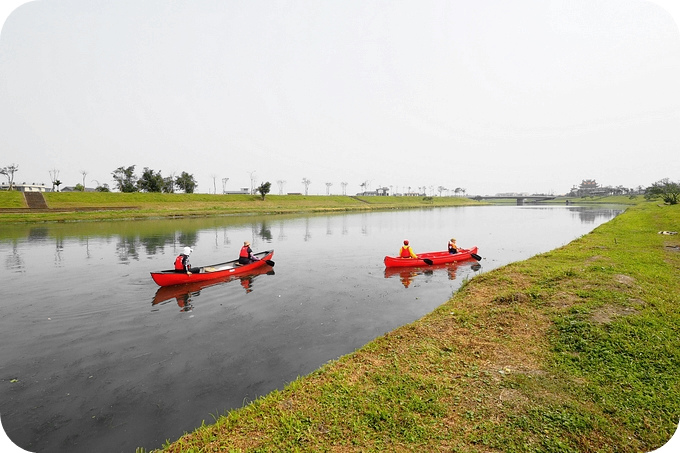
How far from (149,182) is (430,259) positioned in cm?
9867

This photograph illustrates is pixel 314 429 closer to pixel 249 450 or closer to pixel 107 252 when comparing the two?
pixel 249 450

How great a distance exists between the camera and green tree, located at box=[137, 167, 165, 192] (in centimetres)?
9612

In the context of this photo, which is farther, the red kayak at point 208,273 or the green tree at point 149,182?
the green tree at point 149,182

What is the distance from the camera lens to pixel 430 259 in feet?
72.7

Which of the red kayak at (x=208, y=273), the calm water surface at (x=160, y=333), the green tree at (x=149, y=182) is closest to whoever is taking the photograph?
the calm water surface at (x=160, y=333)

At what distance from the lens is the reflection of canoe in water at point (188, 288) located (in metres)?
16.0

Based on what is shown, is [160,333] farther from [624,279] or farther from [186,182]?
[186,182]

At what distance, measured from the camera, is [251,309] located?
14.4 metres

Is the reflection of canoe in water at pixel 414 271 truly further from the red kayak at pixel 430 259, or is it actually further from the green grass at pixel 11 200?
the green grass at pixel 11 200

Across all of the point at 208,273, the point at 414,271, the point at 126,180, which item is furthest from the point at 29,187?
the point at 414,271

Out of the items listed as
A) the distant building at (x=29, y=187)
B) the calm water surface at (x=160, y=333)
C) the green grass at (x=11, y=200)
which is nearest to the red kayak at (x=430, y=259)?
the calm water surface at (x=160, y=333)

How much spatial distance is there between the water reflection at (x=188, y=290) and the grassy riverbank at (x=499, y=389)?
404 inches

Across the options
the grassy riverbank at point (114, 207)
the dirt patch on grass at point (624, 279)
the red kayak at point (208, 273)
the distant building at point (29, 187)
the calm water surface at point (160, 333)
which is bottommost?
the calm water surface at point (160, 333)

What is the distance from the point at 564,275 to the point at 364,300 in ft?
28.8
